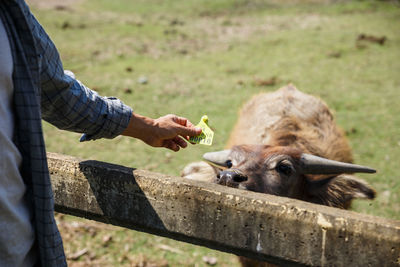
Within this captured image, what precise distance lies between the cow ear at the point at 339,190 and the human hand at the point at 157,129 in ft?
5.91

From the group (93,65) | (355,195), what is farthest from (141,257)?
(93,65)

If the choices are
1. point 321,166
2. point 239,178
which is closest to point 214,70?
point 321,166

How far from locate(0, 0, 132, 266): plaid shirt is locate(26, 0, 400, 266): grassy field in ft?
9.08

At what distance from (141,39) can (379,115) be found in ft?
28.8

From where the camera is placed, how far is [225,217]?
1.68 meters

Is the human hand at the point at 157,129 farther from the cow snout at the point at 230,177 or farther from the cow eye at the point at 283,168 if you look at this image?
the cow eye at the point at 283,168

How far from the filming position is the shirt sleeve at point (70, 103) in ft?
4.90

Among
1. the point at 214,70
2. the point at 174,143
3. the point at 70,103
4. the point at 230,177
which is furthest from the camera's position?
the point at 214,70

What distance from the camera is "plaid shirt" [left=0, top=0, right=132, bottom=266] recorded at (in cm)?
136

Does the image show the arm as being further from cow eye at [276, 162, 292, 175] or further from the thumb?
cow eye at [276, 162, 292, 175]

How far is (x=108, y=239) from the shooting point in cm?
438

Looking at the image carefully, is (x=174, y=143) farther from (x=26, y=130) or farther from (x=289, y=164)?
(x=289, y=164)

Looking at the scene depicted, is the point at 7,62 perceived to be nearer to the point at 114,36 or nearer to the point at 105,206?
the point at 105,206

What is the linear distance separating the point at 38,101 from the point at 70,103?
0.74 ft
